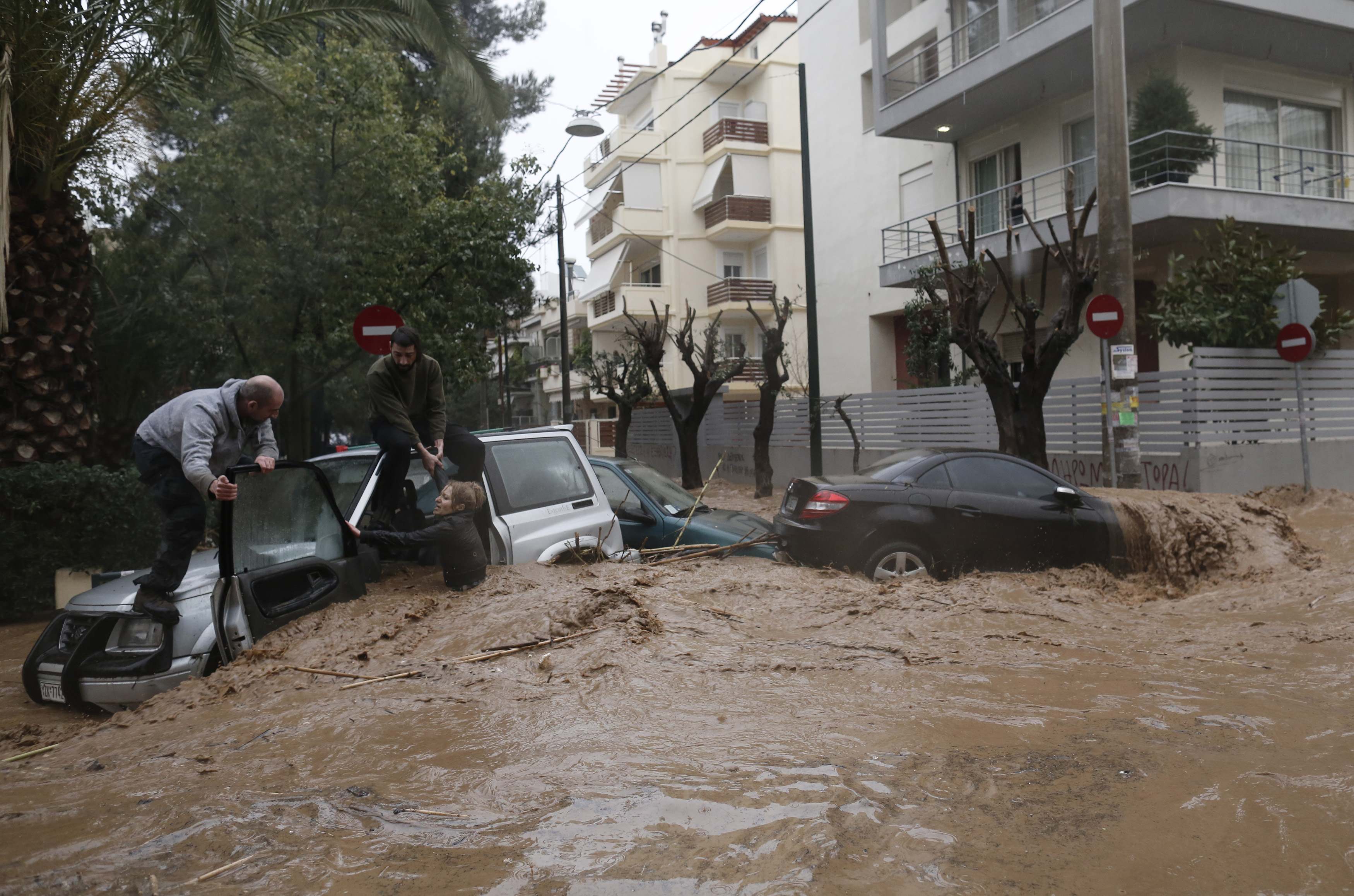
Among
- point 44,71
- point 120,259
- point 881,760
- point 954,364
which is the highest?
point 44,71

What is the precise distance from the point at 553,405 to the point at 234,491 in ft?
190

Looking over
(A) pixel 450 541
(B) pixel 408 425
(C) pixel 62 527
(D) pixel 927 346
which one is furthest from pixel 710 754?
(D) pixel 927 346

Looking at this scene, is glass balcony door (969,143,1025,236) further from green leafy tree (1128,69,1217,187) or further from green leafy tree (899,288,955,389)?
green leafy tree (1128,69,1217,187)

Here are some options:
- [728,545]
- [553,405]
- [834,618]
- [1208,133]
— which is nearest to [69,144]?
[728,545]

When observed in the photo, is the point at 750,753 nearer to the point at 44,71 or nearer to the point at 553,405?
the point at 44,71

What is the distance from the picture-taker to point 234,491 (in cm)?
467

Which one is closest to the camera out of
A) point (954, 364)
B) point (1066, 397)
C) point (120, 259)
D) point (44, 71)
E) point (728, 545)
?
point (728, 545)

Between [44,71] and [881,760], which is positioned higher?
[44,71]

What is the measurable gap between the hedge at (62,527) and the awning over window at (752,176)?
2924 cm

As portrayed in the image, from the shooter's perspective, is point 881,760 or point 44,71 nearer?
point 881,760

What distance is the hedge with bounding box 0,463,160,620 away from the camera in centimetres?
822

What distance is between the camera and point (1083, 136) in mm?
18625

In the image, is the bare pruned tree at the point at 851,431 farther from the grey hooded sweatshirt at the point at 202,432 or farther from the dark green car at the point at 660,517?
the grey hooded sweatshirt at the point at 202,432

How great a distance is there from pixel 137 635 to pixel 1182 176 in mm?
16559
